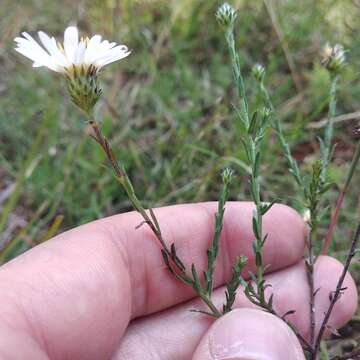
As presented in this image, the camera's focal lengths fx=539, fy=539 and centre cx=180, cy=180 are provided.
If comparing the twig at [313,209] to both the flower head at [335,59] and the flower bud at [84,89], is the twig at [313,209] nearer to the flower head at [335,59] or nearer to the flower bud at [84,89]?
the flower head at [335,59]

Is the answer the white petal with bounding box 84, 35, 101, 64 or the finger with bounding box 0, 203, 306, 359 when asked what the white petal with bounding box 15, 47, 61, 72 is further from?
the finger with bounding box 0, 203, 306, 359

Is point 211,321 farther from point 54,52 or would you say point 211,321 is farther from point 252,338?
point 54,52

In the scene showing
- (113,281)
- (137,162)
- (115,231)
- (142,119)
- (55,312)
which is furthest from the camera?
(142,119)

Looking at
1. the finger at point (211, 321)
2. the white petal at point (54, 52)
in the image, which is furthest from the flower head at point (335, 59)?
the white petal at point (54, 52)

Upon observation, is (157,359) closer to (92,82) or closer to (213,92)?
(92,82)

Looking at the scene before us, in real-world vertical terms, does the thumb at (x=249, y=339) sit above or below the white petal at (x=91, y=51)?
below

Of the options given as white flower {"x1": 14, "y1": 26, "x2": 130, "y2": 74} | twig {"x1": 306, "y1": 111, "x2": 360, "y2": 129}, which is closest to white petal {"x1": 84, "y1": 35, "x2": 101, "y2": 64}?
white flower {"x1": 14, "y1": 26, "x2": 130, "y2": 74}

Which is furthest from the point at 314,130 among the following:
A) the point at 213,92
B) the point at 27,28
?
the point at 27,28
